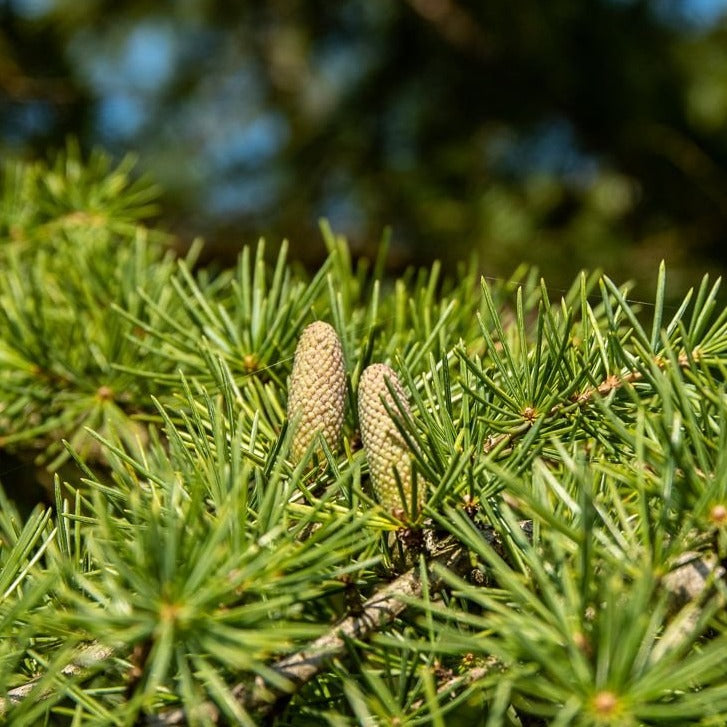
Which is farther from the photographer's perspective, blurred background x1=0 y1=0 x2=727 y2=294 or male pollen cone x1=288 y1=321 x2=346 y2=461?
blurred background x1=0 y1=0 x2=727 y2=294

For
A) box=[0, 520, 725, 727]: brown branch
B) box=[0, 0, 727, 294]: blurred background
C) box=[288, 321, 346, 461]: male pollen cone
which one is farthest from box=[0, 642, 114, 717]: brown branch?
box=[0, 0, 727, 294]: blurred background

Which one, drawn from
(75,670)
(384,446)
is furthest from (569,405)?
(75,670)

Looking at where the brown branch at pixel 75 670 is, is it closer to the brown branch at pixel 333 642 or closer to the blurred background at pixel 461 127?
the brown branch at pixel 333 642

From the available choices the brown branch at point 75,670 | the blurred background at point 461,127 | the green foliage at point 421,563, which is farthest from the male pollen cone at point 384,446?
the blurred background at point 461,127

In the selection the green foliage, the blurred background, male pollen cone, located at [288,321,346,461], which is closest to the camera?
the green foliage

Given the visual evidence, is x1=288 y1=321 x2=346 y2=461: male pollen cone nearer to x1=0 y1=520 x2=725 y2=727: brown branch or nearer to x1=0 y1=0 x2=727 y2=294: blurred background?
x1=0 y1=520 x2=725 y2=727: brown branch

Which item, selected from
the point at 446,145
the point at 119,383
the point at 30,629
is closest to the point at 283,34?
the point at 446,145

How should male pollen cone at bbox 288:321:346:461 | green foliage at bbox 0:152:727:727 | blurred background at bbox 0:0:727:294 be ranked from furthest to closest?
blurred background at bbox 0:0:727:294 → male pollen cone at bbox 288:321:346:461 → green foliage at bbox 0:152:727:727
